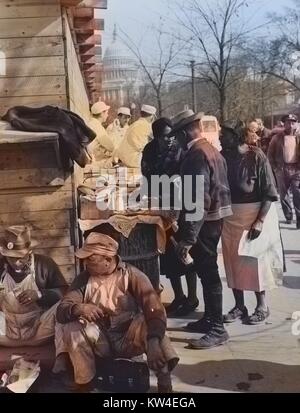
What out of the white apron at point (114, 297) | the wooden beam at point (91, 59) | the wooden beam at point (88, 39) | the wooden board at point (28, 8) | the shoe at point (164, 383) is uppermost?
the wooden board at point (28, 8)

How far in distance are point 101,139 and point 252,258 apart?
3.15ft

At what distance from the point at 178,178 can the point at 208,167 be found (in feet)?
0.50

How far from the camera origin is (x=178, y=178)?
2.95m

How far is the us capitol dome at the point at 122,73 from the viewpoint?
9.78ft

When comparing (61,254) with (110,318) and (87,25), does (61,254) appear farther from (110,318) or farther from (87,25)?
(87,25)

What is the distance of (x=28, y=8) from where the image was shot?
2.88 meters

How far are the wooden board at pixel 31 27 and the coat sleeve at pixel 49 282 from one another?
1080mm

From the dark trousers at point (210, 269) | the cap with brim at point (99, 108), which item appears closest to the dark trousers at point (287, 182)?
the dark trousers at point (210, 269)

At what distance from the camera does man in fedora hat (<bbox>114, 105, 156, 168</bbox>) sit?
2.96m

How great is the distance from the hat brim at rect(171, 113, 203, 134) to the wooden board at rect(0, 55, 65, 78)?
2.05 feet

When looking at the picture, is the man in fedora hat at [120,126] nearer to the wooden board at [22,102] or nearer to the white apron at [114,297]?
the wooden board at [22,102]

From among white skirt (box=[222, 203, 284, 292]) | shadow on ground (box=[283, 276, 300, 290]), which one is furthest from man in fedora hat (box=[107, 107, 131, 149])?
shadow on ground (box=[283, 276, 300, 290])
